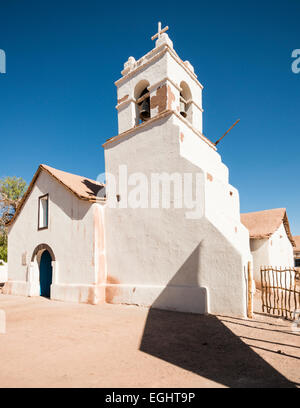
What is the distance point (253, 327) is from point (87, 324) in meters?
4.18

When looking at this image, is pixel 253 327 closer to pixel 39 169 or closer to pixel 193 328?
pixel 193 328

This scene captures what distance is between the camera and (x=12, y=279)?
13992mm

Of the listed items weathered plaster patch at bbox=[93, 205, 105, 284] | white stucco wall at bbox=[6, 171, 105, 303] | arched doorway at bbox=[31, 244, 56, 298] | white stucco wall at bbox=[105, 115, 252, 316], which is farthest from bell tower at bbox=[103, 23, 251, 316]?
arched doorway at bbox=[31, 244, 56, 298]

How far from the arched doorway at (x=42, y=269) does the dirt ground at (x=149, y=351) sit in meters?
5.51

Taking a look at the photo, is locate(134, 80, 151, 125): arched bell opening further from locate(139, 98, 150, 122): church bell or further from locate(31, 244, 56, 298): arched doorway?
locate(31, 244, 56, 298): arched doorway

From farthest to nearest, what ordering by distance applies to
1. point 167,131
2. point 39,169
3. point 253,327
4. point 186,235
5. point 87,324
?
point 39,169
point 167,131
point 186,235
point 87,324
point 253,327

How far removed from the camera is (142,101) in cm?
1075

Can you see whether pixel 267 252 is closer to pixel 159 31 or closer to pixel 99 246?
pixel 99 246

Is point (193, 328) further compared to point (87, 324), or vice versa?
point (87, 324)

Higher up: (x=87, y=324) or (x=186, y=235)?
(x=186, y=235)

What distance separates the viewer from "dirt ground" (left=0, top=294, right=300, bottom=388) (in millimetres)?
3432

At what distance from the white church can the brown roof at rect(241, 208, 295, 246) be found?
3.35 meters

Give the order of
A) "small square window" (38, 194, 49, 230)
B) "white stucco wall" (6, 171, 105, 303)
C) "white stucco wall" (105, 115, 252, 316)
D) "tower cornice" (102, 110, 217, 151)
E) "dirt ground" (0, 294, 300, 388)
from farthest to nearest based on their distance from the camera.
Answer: "small square window" (38, 194, 49, 230) < "white stucco wall" (6, 171, 105, 303) < "tower cornice" (102, 110, 217, 151) < "white stucco wall" (105, 115, 252, 316) < "dirt ground" (0, 294, 300, 388)
